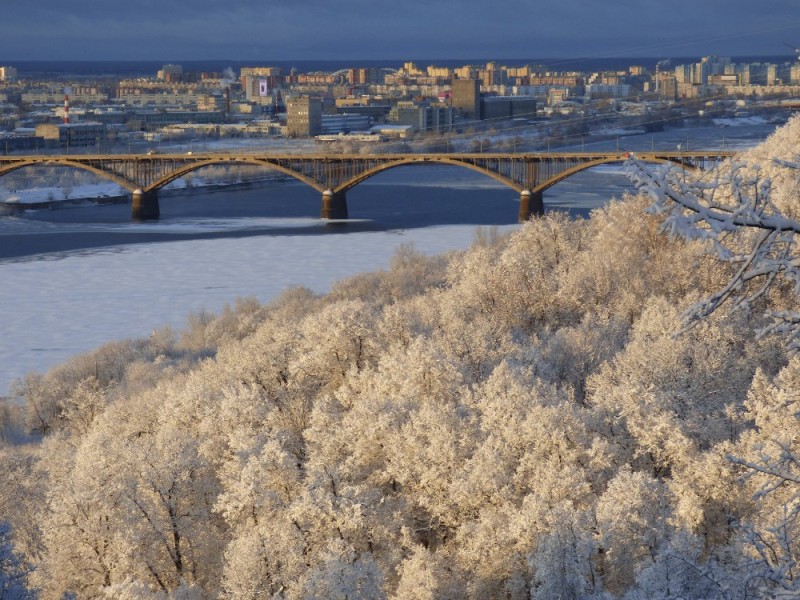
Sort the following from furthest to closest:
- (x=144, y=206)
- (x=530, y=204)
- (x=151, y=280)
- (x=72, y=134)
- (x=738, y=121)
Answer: (x=738, y=121) → (x=72, y=134) → (x=144, y=206) → (x=530, y=204) → (x=151, y=280)

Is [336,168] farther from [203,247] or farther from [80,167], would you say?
[203,247]

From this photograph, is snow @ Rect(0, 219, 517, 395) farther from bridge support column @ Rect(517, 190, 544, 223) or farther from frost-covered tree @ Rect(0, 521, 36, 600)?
frost-covered tree @ Rect(0, 521, 36, 600)

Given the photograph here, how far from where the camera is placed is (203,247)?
1921 inches

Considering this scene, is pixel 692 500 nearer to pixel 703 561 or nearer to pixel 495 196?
pixel 703 561

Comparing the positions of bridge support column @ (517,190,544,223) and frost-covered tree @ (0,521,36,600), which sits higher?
bridge support column @ (517,190,544,223)

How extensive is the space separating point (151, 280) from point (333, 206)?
60.3 ft

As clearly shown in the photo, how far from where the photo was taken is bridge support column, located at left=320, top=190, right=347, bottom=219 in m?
57.8

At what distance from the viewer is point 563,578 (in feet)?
41.1

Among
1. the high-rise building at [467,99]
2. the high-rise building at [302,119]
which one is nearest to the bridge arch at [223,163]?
the high-rise building at [302,119]

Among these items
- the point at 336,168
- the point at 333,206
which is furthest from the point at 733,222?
the point at 336,168

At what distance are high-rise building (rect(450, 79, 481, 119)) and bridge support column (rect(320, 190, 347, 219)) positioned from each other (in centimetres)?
7193

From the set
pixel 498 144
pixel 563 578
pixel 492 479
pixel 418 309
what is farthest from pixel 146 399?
pixel 498 144

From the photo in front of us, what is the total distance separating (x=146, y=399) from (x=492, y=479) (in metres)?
8.31

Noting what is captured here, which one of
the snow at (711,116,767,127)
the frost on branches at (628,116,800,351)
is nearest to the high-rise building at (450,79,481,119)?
the snow at (711,116,767,127)
